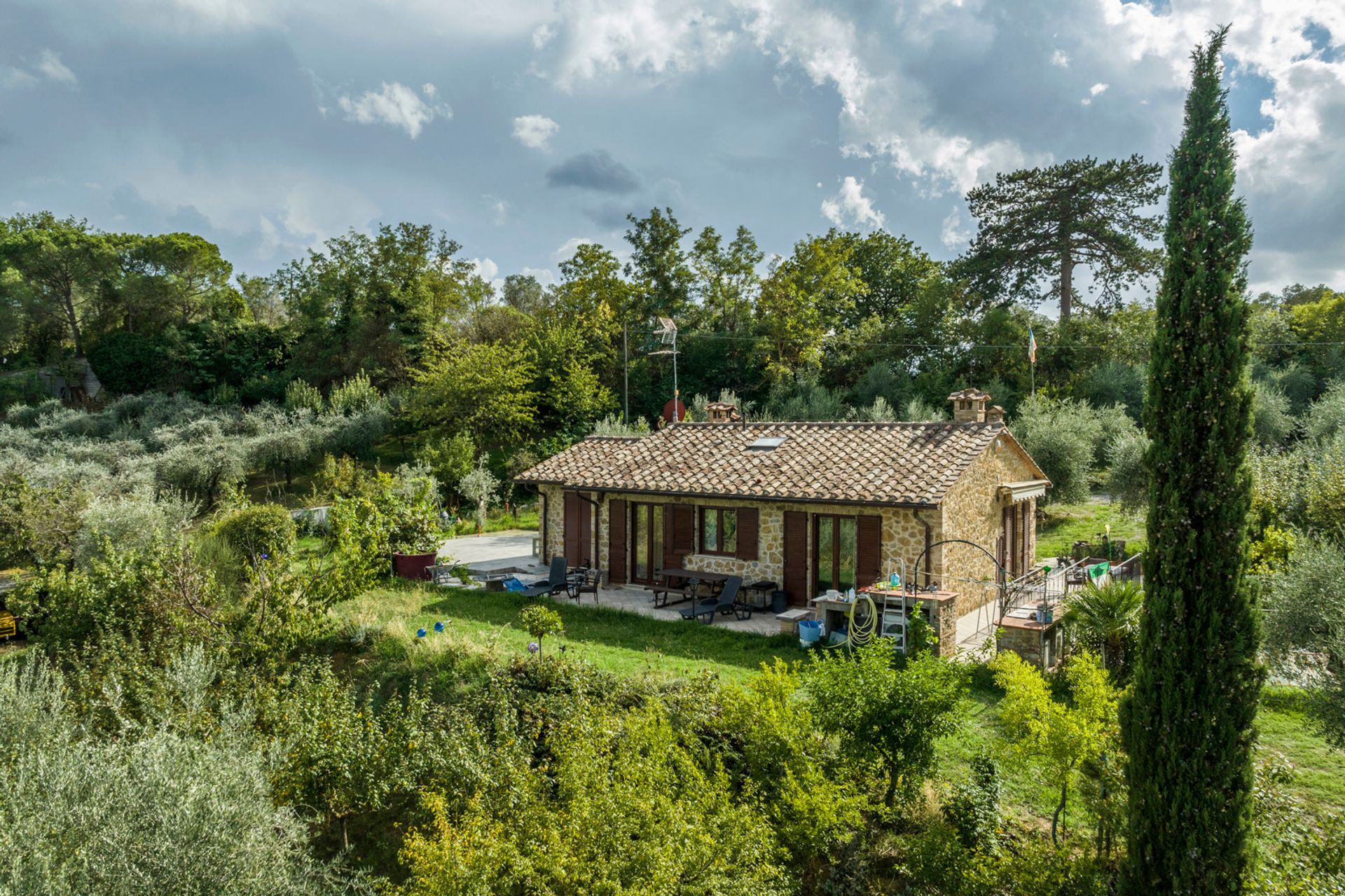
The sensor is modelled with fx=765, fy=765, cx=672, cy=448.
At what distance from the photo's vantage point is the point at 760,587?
51.0 ft

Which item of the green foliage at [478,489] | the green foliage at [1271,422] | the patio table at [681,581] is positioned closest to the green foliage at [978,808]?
the patio table at [681,581]

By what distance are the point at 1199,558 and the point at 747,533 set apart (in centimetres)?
1032

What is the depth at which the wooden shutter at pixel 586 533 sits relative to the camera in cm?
1822

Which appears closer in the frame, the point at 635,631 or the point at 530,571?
the point at 635,631

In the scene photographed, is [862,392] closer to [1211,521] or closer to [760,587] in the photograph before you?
[760,587]

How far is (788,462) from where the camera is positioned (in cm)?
1638

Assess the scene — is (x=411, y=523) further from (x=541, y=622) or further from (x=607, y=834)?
(x=607, y=834)

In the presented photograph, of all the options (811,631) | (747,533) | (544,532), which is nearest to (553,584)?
(544,532)

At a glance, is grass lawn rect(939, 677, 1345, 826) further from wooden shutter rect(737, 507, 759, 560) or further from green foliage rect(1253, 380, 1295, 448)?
green foliage rect(1253, 380, 1295, 448)

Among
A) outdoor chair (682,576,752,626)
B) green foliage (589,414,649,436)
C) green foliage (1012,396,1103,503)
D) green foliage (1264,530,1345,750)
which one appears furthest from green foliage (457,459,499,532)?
green foliage (1264,530,1345,750)

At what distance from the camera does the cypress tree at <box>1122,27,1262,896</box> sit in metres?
5.96

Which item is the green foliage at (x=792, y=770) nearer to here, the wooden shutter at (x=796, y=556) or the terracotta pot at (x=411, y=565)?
the wooden shutter at (x=796, y=556)

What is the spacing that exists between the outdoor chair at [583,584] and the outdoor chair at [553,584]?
0.54 feet

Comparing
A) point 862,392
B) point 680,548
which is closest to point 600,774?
point 680,548
